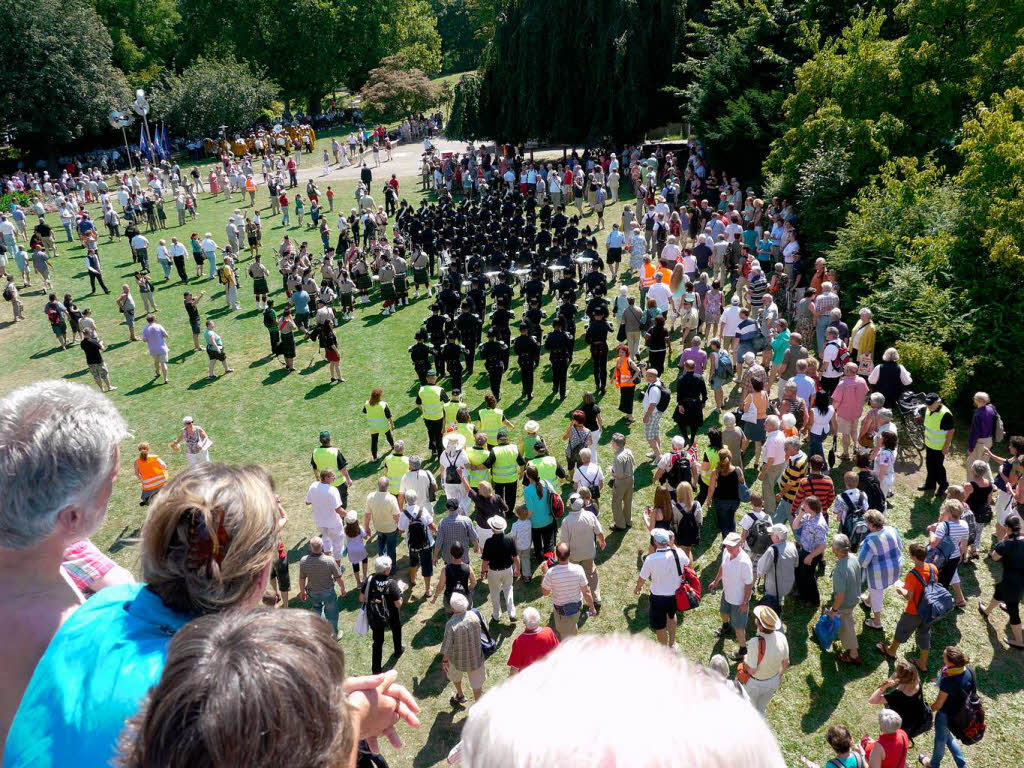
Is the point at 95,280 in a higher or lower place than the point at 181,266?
lower

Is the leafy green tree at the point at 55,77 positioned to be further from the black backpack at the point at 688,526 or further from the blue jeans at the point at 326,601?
the black backpack at the point at 688,526

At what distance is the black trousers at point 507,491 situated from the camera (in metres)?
11.1

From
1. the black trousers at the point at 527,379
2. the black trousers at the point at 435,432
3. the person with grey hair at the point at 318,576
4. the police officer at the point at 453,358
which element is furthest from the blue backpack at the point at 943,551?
the police officer at the point at 453,358

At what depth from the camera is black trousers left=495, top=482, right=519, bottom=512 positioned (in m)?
11.1

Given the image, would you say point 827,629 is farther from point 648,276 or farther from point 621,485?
point 648,276

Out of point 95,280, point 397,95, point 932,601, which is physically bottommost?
point 95,280

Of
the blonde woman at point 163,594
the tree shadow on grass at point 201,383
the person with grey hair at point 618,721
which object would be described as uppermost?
the person with grey hair at point 618,721

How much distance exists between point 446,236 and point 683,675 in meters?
23.2

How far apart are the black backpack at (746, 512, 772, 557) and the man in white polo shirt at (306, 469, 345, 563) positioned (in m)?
5.37

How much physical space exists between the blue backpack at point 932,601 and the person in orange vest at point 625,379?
6268 mm

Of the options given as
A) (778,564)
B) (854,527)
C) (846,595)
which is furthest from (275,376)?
(846,595)

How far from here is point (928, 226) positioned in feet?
53.1

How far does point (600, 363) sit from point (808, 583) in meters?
6.51

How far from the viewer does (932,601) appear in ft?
26.0
